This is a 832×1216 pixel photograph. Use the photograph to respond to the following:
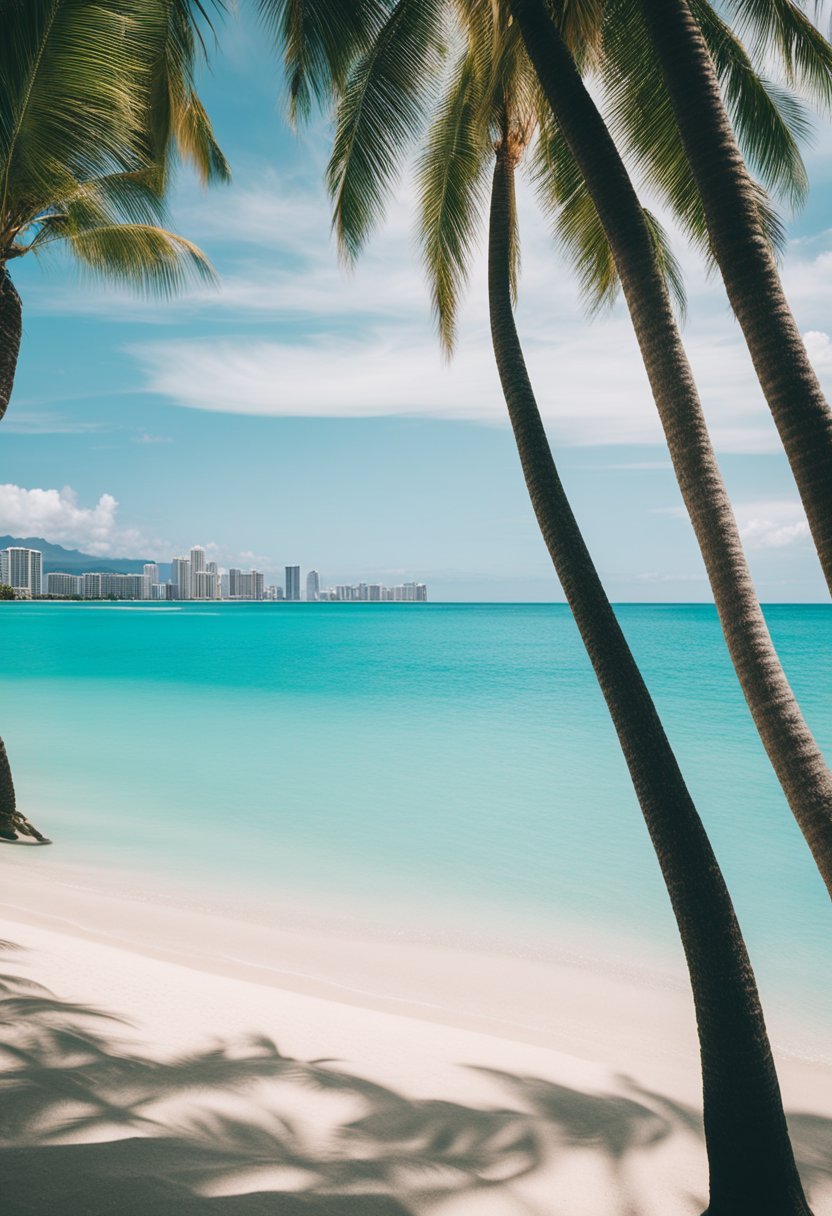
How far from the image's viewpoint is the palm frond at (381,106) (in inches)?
199

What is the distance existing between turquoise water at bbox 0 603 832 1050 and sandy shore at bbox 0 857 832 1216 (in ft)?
5.87

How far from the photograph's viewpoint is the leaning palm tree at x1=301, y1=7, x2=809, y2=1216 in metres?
2.86

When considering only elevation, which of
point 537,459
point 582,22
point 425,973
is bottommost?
point 425,973

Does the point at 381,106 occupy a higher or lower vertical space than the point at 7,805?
higher

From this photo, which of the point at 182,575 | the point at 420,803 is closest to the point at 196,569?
the point at 182,575

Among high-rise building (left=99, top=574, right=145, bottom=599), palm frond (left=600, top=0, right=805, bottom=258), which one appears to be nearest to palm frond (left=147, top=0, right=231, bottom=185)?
palm frond (left=600, top=0, right=805, bottom=258)

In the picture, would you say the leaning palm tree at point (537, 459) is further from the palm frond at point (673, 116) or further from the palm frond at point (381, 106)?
the palm frond at point (673, 116)

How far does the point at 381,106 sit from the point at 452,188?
57.9 inches

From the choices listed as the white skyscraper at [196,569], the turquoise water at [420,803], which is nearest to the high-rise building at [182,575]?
the white skyscraper at [196,569]

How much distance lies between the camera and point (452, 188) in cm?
663

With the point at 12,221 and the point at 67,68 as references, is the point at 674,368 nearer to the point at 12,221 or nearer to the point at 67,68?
the point at 67,68

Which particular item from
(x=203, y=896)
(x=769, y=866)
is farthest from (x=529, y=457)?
(x=769, y=866)

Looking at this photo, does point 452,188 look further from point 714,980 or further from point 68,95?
point 714,980

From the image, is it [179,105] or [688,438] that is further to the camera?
[179,105]
